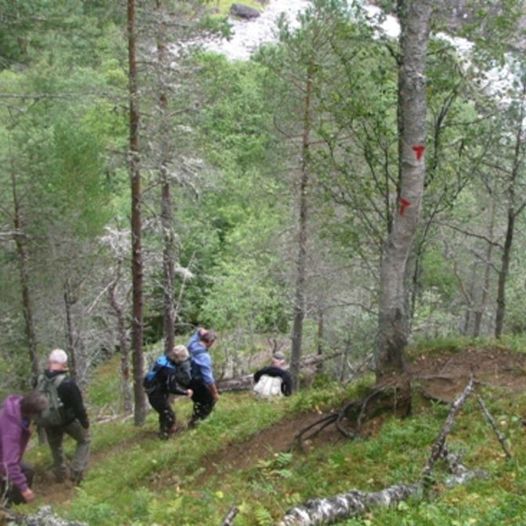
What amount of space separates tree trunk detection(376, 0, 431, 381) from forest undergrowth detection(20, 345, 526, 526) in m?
0.93

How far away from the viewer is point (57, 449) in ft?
31.2

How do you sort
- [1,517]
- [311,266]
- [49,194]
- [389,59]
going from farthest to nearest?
[311,266] → [49,194] → [389,59] → [1,517]

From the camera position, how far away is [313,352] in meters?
30.0

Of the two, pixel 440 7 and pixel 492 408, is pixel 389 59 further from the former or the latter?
pixel 492 408

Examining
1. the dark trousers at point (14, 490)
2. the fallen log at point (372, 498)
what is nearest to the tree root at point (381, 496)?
the fallen log at point (372, 498)

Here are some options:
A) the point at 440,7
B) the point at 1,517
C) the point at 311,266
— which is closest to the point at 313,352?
the point at 311,266

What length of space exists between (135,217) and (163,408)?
161 inches

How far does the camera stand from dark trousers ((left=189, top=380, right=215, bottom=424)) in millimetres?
10703

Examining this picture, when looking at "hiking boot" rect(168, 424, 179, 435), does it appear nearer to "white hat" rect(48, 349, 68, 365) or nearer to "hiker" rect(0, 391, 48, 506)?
"white hat" rect(48, 349, 68, 365)

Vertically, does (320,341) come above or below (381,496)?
below

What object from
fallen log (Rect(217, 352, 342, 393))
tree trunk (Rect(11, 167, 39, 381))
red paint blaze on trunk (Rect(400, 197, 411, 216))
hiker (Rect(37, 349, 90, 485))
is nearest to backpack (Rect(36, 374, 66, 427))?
hiker (Rect(37, 349, 90, 485))

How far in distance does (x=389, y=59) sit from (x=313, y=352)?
22061 mm

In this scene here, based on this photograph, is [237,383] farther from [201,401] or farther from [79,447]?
[79,447]

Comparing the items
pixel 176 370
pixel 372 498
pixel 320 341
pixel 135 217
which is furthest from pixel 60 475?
pixel 320 341
